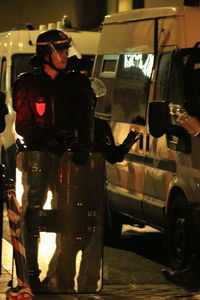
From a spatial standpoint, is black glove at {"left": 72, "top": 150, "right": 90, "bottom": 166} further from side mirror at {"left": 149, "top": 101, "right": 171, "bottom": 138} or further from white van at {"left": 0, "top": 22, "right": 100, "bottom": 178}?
white van at {"left": 0, "top": 22, "right": 100, "bottom": 178}

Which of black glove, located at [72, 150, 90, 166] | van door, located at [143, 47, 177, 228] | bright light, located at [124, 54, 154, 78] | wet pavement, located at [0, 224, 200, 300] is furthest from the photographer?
bright light, located at [124, 54, 154, 78]

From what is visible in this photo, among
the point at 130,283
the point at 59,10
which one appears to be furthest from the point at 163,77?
the point at 59,10

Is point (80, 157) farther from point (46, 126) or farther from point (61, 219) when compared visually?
point (61, 219)

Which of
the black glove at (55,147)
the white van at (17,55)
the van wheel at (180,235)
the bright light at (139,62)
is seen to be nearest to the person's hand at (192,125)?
the van wheel at (180,235)

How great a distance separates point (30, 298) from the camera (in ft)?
24.6

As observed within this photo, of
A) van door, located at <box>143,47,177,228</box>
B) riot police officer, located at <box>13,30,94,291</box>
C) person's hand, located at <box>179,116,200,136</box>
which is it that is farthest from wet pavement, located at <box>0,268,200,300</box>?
person's hand, located at <box>179,116,200,136</box>

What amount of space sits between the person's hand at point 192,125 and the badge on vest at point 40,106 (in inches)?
63.3

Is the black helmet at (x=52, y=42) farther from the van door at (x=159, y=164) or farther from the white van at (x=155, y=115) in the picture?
the van door at (x=159, y=164)

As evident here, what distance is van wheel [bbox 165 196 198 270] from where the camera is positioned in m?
9.26

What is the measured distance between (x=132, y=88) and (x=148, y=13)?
0.79 metres

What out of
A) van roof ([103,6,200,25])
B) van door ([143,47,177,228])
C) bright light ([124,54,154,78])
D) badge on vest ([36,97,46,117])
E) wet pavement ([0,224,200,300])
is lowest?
wet pavement ([0,224,200,300])

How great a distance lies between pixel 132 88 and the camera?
10734 millimetres

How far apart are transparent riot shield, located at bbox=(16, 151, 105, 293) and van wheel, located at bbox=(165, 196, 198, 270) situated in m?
1.42

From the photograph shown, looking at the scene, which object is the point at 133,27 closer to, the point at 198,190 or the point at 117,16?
the point at 117,16
